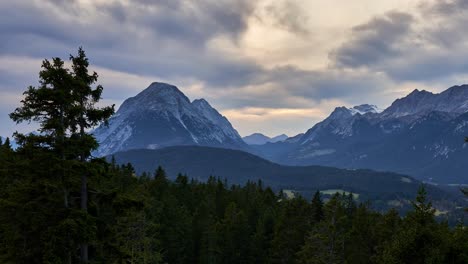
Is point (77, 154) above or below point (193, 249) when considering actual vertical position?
above

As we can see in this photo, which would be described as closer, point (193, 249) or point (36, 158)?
point (36, 158)

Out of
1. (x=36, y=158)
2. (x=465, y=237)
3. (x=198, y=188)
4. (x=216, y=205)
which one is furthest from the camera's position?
(x=198, y=188)

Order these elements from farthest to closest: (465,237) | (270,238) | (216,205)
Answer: (216,205), (270,238), (465,237)

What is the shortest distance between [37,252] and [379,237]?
4735cm

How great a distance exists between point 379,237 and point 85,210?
152 feet

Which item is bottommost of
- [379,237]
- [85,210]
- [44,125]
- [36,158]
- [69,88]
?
[379,237]

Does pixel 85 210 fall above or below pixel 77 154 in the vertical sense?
below

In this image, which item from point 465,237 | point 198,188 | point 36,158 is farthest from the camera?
point 198,188

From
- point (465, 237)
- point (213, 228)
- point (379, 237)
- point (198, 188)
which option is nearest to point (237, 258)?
point (213, 228)

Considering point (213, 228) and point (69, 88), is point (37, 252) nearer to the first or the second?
point (69, 88)

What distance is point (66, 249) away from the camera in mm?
19672

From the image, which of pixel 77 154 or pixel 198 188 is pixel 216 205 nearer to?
pixel 198 188

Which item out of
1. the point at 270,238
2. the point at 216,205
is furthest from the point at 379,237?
the point at 216,205

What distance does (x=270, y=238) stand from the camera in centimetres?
7512
